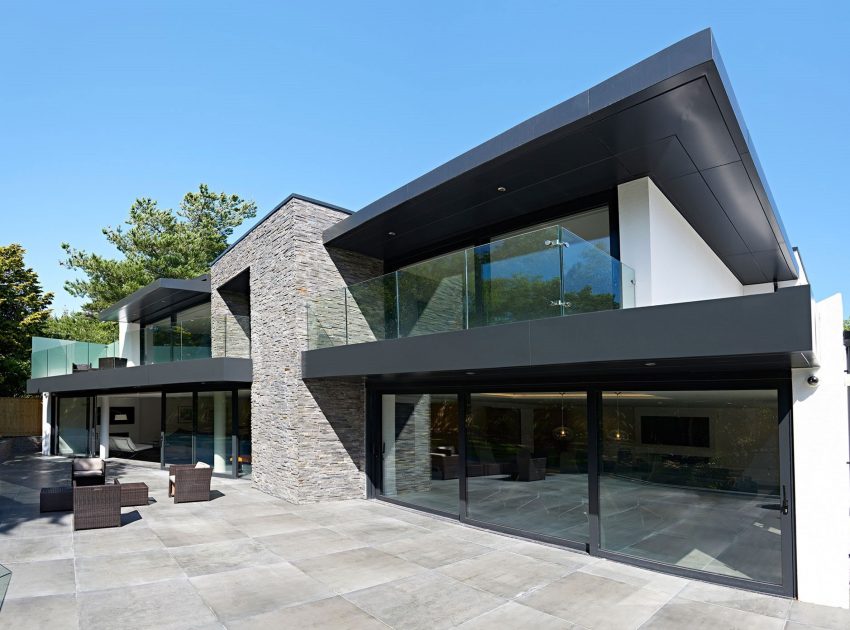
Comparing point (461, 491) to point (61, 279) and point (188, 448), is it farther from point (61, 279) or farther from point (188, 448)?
point (61, 279)

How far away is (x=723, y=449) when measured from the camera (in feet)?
21.3

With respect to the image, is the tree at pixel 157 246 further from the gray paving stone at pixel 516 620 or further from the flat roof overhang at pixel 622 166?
the gray paving stone at pixel 516 620

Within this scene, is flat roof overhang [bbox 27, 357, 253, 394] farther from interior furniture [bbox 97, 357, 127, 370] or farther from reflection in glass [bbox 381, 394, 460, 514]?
reflection in glass [bbox 381, 394, 460, 514]

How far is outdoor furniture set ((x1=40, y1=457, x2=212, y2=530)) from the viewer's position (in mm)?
8648

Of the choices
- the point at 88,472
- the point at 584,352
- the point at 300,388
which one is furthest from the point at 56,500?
the point at 584,352

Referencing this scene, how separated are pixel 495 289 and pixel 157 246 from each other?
25975mm

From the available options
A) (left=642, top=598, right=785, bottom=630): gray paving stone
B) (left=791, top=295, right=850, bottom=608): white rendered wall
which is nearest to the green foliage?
(left=642, top=598, right=785, bottom=630): gray paving stone

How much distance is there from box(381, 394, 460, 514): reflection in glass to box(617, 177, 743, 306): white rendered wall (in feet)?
13.2

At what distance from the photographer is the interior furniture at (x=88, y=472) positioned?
36.0ft

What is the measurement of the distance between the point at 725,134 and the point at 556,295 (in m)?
2.76

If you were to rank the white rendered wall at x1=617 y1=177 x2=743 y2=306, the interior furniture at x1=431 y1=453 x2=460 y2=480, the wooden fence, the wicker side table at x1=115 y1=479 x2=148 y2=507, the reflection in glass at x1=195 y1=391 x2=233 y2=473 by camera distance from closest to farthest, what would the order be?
the white rendered wall at x1=617 y1=177 x2=743 y2=306 < the interior furniture at x1=431 y1=453 x2=460 y2=480 < the wicker side table at x1=115 y1=479 x2=148 y2=507 < the reflection in glass at x1=195 y1=391 x2=233 y2=473 < the wooden fence

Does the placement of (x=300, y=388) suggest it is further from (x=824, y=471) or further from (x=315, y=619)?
(x=824, y=471)

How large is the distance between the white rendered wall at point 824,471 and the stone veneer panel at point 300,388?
815 cm

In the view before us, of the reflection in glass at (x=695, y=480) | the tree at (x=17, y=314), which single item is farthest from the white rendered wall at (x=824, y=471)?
the tree at (x=17, y=314)
